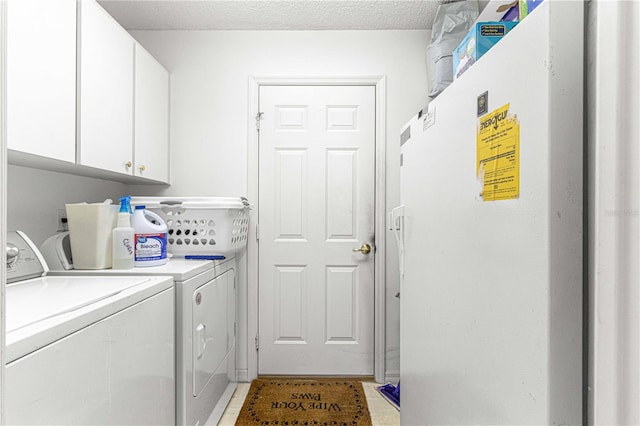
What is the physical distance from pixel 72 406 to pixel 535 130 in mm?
1162

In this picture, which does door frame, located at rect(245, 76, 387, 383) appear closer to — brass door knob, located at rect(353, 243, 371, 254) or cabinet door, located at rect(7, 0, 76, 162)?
brass door knob, located at rect(353, 243, 371, 254)

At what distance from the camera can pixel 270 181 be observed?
2.49 metres

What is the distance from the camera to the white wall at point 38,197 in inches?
62.0

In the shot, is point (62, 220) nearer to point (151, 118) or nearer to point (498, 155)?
point (151, 118)

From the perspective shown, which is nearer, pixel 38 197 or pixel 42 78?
pixel 42 78

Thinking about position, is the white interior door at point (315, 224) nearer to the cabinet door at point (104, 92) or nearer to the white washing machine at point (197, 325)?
the white washing machine at point (197, 325)

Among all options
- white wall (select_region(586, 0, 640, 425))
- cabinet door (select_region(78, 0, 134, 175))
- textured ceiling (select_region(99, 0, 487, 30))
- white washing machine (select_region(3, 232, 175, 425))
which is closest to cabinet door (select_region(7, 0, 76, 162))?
cabinet door (select_region(78, 0, 134, 175))

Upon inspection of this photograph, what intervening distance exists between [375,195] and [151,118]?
156cm

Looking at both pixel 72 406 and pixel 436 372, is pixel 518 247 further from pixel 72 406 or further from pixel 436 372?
pixel 72 406

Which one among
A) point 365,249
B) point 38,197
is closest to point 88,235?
point 38,197

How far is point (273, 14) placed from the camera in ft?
7.47

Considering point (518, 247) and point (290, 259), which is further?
point (290, 259)

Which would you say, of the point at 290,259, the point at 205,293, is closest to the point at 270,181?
the point at 290,259

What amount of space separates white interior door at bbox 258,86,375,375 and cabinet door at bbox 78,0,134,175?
2.86 ft
